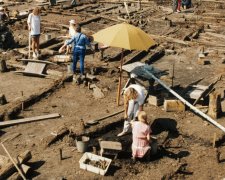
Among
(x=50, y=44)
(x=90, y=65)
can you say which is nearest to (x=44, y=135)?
(x=90, y=65)

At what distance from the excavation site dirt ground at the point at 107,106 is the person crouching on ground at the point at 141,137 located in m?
0.26

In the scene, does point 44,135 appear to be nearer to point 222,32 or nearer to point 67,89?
point 67,89

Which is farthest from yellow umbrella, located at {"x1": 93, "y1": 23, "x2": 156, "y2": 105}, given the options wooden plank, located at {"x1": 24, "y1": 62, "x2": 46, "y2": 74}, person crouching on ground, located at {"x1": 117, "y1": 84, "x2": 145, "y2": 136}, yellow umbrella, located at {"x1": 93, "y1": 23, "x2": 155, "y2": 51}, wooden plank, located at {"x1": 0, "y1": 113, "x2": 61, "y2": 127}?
wooden plank, located at {"x1": 24, "y1": 62, "x2": 46, "y2": 74}

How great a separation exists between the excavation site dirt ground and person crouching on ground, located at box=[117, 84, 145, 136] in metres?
0.37

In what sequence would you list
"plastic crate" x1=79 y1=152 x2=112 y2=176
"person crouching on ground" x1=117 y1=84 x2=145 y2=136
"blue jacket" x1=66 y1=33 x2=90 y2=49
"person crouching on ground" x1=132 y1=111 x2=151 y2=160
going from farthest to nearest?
1. "blue jacket" x1=66 y1=33 x2=90 y2=49
2. "person crouching on ground" x1=117 y1=84 x2=145 y2=136
3. "person crouching on ground" x1=132 y1=111 x2=151 y2=160
4. "plastic crate" x1=79 y1=152 x2=112 y2=176

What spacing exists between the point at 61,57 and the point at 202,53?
582cm

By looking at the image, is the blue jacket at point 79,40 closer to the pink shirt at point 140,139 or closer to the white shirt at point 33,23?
the white shirt at point 33,23

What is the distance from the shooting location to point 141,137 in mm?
9172

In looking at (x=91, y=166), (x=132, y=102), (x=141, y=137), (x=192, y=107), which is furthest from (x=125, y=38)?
(x=91, y=166)

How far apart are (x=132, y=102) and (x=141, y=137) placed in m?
1.36

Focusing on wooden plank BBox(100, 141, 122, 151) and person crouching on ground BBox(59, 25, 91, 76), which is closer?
wooden plank BBox(100, 141, 122, 151)

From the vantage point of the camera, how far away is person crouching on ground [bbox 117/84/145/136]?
1027 cm

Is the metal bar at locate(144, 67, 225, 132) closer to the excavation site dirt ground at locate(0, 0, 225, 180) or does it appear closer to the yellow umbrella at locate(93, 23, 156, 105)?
the excavation site dirt ground at locate(0, 0, 225, 180)

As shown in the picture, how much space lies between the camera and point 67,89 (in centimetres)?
1365
